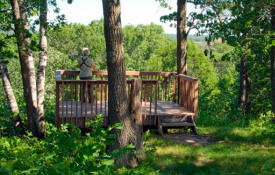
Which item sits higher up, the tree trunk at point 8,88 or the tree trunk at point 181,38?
the tree trunk at point 181,38

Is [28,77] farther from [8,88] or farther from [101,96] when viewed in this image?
[101,96]

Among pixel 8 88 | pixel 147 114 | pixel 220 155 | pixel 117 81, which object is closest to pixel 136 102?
pixel 117 81

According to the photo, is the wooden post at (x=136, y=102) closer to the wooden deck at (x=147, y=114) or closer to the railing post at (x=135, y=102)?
the railing post at (x=135, y=102)

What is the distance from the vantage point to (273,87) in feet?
26.0

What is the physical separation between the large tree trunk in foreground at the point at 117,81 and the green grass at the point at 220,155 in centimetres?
57

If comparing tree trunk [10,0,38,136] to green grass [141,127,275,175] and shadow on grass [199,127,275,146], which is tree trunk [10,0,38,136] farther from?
shadow on grass [199,127,275,146]

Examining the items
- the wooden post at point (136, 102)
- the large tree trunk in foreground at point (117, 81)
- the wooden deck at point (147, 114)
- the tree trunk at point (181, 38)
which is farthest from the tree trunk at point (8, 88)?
the tree trunk at point (181, 38)

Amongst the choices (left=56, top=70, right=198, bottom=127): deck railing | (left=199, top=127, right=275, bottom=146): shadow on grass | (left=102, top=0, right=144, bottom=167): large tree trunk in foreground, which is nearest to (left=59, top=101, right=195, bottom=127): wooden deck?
(left=56, top=70, right=198, bottom=127): deck railing

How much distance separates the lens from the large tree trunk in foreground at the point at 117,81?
5.58 meters

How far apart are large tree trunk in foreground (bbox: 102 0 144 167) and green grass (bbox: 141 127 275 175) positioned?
572 mm

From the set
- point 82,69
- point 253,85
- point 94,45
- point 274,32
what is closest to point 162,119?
point 82,69

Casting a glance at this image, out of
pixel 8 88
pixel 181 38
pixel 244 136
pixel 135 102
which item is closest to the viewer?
pixel 135 102

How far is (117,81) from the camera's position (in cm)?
575

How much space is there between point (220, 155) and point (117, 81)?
99.7 inches
